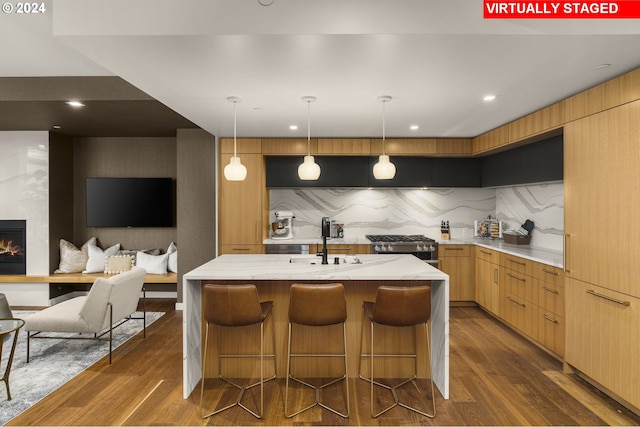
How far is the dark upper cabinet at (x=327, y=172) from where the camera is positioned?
5461 mm

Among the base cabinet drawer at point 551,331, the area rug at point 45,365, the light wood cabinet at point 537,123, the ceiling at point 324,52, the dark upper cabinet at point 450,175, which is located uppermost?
the ceiling at point 324,52

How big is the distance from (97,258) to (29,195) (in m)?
1.30

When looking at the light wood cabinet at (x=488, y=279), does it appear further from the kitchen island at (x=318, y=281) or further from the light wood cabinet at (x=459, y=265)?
the kitchen island at (x=318, y=281)

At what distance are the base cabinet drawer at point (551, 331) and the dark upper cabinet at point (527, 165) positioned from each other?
136 cm

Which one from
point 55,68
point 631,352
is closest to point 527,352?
point 631,352

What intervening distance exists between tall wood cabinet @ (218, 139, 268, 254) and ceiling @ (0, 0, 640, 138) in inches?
59.8

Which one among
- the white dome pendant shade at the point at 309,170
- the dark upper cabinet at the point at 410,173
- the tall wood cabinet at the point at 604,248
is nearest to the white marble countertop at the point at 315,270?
the white dome pendant shade at the point at 309,170

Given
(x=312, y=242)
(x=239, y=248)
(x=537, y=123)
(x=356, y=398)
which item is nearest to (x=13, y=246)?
(x=239, y=248)

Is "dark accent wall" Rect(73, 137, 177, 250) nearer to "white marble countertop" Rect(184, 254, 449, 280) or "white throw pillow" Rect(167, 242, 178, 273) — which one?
"white throw pillow" Rect(167, 242, 178, 273)

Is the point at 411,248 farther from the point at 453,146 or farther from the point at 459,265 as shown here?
the point at 453,146

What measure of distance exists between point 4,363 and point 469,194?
6045 millimetres

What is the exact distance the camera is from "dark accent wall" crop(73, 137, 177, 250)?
574 cm

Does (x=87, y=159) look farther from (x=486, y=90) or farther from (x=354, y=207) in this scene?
(x=486, y=90)

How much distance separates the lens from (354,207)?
5.88m
